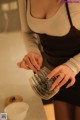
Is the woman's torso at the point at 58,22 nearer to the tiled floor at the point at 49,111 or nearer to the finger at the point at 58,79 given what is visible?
the finger at the point at 58,79

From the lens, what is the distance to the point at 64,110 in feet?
3.24

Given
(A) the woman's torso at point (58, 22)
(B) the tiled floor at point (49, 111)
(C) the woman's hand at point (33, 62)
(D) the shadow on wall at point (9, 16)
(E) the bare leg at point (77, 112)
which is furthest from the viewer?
Result: (D) the shadow on wall at point (9, 16)

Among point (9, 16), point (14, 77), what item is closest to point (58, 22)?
point (14, 77)

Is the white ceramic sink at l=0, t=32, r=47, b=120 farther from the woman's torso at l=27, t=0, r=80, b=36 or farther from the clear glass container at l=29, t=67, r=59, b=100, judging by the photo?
the woman's torso at l=27, t=0, r=80, b=36

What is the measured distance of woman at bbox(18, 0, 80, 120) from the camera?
72 centimetres

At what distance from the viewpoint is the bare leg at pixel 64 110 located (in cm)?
97

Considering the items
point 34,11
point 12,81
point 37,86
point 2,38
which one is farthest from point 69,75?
point 2,38

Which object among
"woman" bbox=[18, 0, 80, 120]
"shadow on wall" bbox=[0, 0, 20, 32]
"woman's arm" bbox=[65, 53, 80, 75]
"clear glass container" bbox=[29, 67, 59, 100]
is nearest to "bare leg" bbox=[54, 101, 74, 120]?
"woman" bbox=[18, 0, 80, 120]

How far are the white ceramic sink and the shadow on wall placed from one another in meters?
0.05

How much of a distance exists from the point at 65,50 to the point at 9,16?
89 centimetres

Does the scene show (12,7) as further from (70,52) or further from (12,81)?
(70,52)

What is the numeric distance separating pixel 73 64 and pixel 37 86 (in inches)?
6.8

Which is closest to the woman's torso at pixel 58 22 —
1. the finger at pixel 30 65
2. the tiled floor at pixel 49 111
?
the finger at pixel 30 65

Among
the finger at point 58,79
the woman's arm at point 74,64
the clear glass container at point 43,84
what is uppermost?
the woman's arm at point 74,64
